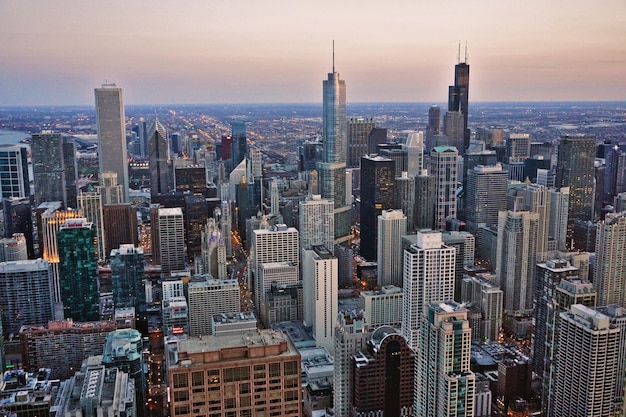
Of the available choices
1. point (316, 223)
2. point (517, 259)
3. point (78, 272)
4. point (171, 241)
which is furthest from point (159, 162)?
point (517, 259)

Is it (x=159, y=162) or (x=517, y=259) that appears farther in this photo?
(x=159, y=162)

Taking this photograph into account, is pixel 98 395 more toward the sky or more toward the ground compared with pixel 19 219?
more toward the ground

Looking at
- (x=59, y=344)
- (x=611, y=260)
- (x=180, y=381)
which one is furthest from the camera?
(x=611, y=260)

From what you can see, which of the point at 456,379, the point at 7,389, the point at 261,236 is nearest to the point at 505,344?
the point at 456,379

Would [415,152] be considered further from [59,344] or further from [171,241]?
[59,344]

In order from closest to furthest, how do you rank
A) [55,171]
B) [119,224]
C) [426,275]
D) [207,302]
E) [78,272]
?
[426,275]
[207,302]
[78,272]
[55,171]
[119,224]

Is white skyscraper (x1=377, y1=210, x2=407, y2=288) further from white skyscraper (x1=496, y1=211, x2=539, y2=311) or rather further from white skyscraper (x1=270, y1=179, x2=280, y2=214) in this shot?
white skyscraper (x1=270, y1=179, x2=280, y2=214)
